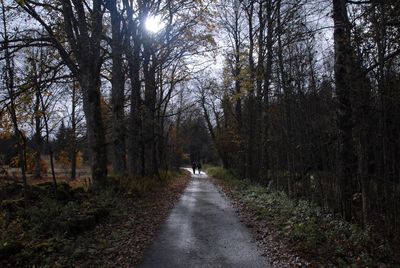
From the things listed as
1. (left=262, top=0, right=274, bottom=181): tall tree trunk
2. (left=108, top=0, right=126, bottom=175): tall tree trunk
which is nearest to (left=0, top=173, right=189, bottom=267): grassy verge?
(left=108, top=0, right=126, bottom=175): tall tree trunk

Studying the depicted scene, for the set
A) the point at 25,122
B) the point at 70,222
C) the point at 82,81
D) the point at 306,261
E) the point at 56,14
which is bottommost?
the point at 306,261

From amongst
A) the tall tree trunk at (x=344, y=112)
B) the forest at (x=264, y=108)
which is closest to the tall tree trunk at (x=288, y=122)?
the forest at (x=264, y=108)

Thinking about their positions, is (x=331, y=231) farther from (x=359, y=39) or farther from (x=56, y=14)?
(x=56, y=14)

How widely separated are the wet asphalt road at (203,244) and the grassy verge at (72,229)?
0.41m

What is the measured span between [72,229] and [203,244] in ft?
9.81

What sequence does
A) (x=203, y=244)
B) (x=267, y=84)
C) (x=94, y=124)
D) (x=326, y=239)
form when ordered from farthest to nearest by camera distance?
(x=267, y=84) < (x=94, y=124) < (x=203, y=244) < (x=326, y=239)

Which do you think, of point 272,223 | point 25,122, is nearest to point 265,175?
point 272,223

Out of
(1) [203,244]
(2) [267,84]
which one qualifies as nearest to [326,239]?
(1) [203,244]

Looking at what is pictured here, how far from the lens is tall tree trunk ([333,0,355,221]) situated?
891 centimetres

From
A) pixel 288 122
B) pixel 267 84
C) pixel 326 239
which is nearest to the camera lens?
pixel 326 239

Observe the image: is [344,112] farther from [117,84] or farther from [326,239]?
[117,84]

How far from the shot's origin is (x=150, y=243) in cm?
880

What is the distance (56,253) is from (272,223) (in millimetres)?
5615

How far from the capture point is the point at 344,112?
9102 millimetres
